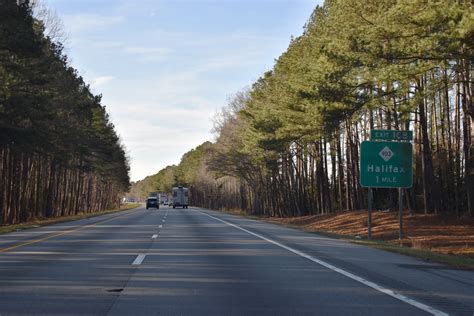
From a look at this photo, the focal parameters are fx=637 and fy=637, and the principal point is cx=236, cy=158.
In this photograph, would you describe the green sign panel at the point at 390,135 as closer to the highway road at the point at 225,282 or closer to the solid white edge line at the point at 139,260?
the highway road at the point at 225,282

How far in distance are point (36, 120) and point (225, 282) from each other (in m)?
30.6

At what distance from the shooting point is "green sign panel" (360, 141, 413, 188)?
25.1 metres

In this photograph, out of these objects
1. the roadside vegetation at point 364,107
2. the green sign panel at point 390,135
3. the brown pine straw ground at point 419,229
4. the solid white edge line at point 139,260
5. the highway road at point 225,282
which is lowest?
the highway road at point 225,282

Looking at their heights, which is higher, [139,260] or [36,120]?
[36,120]

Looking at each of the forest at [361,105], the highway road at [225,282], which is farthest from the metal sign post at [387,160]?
the highway road at [225,282]

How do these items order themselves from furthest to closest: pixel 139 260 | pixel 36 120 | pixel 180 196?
pixel 180 196, pixel 36 120, pixel 139 260

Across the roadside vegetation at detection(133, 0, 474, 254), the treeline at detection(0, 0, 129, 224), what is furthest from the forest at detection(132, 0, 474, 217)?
the treeline at detection(0, 0, 129, 224)

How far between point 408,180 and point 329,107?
4.96m

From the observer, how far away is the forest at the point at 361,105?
870 inches

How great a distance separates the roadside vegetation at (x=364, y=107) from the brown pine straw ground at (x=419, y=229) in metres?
0.29

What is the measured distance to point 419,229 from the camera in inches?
1204

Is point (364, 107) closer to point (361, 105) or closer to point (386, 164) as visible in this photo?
point (361, 105)

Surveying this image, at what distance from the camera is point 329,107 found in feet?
91.4

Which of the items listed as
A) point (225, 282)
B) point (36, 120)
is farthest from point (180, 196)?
point (225, 282)
